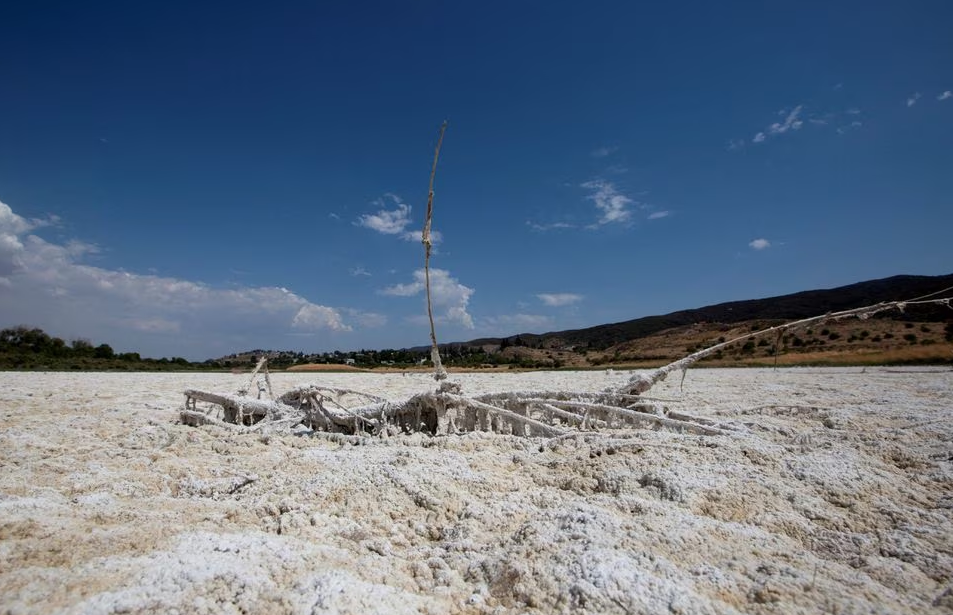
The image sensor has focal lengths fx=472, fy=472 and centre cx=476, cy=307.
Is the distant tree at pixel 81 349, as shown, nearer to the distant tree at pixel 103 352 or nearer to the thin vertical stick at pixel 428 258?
the distant tree at pixel 103 352

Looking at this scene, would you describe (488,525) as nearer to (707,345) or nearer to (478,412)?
(478,412)

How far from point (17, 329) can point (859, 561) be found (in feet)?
146

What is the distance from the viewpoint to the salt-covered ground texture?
2.10 m

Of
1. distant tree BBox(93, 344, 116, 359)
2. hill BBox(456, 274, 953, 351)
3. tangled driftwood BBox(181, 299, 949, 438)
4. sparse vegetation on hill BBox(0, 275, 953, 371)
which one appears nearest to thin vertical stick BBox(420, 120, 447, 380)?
tangled driftwood BBox(181, 299, 949, 438)

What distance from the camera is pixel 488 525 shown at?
2.96 metres

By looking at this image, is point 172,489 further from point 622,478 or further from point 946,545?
point 946,545

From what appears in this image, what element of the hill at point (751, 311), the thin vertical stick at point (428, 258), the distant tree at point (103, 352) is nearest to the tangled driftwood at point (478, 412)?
the thin vertical stick at point (428, 258)

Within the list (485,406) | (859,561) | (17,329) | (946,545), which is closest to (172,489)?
(485,406)

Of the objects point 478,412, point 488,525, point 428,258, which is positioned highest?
point 428,258

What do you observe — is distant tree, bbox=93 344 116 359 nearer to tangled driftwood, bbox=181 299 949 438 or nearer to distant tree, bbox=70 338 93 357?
distant tree, bbox=70 338 93 357

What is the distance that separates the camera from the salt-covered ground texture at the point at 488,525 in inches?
82.7

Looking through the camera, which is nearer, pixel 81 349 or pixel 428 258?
pixel 428 258

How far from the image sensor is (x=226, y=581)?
7.22 ft

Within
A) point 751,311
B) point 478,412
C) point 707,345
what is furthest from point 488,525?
point 751,311
